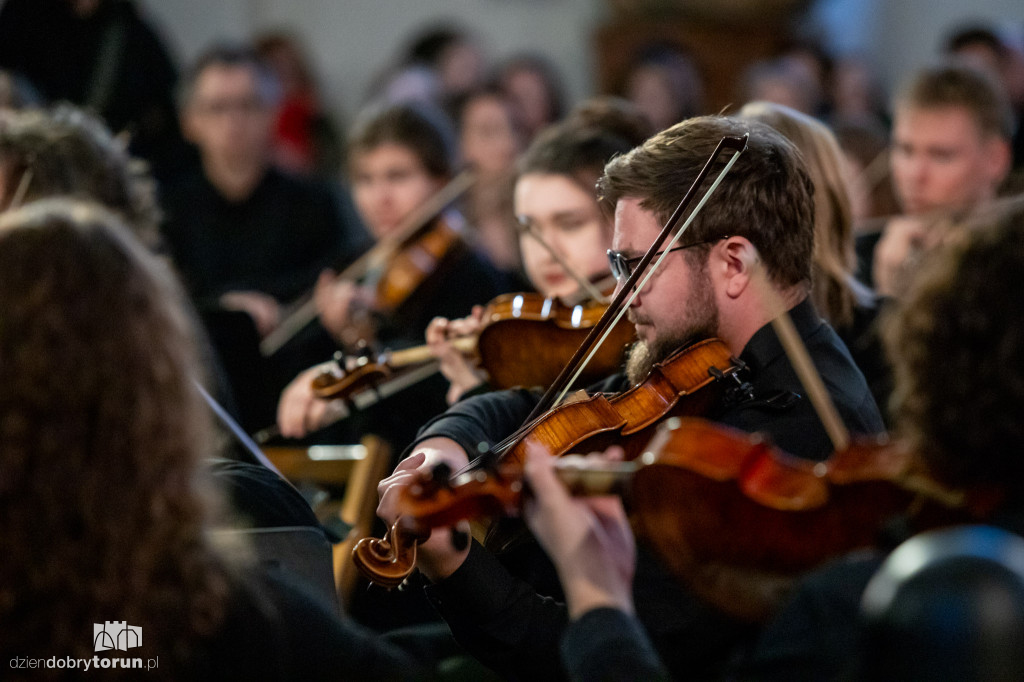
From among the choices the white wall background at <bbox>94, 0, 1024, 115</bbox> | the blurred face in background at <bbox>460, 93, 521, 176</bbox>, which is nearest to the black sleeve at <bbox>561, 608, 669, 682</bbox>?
the blurred face in background at <bbox>460, 93, 521, 176</bbox>

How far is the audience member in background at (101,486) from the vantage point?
3.87 feet

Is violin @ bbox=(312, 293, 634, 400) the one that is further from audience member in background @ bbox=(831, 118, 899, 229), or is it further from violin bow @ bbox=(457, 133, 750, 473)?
audience member in background @ bbox=(831, 118, 899, 229)

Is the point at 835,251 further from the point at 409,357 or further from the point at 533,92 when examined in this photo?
the point at 533,92

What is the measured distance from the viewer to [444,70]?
6.49m

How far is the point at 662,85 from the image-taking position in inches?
228

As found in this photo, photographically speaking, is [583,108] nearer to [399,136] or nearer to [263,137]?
[399,136]

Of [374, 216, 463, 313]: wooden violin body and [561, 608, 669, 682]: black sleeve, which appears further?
[374, 216, 463, 313]: wooden violin body

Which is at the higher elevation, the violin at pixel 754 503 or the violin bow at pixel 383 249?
the violin at pixel 754 503

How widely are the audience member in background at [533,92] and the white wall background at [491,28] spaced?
3.65 feet

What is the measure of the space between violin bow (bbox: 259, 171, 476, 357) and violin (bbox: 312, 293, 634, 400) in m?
1.28

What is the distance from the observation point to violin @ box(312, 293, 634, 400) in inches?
89.3

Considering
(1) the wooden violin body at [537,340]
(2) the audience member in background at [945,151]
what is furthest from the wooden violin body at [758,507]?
(2) the audience member in background at [945,151]

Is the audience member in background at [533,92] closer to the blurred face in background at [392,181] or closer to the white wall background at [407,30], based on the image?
the white wall background at [407,30]

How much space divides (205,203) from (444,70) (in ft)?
7.79
